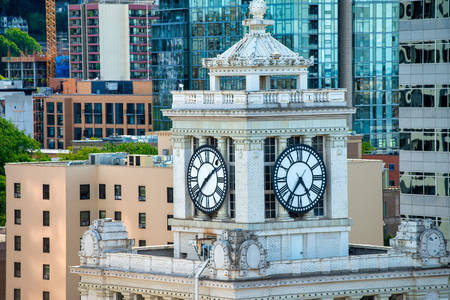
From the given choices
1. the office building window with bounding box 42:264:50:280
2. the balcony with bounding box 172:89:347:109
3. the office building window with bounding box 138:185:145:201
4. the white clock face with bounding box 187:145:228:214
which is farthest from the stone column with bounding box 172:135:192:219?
the office building window with bounding box 42:264:50:280

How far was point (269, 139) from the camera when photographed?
319 ft

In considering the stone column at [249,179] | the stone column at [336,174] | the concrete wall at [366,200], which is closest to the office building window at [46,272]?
the concrete wall at [366,200]

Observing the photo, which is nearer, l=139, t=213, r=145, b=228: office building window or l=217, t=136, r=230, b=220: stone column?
l=217, t=136, r=230, b=220: stone column

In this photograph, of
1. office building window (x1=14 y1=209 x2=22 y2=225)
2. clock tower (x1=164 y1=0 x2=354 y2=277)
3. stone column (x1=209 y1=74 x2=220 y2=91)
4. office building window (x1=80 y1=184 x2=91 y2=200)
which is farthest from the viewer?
office building window (x1=14 y1=209 x2=22 y2=225)

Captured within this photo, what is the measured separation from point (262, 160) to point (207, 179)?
10.9ft

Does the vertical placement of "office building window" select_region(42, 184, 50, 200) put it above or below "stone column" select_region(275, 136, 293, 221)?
below

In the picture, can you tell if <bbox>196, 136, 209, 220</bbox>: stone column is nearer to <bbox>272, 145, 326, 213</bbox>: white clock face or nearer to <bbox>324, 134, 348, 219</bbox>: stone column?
<bbox>272, 145, 326, 213</bbox>: white clock face

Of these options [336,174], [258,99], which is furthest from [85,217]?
[258,99]

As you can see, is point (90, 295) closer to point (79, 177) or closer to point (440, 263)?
point (440, 263)

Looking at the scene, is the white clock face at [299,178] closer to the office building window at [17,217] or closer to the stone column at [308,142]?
the stone column at [308,142]

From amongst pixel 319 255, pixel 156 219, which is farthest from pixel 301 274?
pixel 156 219

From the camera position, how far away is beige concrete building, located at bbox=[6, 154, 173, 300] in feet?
493

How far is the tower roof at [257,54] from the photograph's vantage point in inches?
3890

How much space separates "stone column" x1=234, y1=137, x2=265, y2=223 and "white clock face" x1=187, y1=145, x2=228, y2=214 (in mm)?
1254
